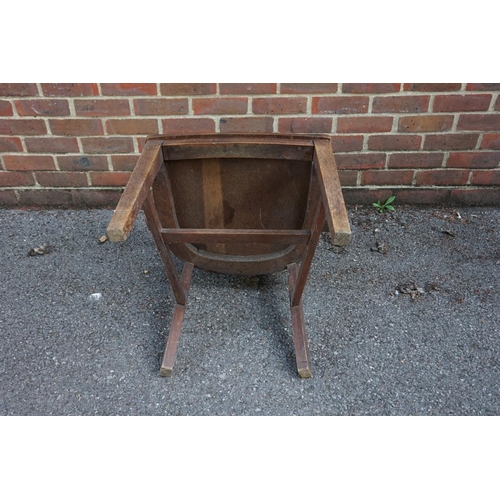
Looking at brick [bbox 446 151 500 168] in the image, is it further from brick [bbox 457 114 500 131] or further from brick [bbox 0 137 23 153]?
brick [bbox 0 137 23 153]

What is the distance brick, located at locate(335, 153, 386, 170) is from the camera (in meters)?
2.41

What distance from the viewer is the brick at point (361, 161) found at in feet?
7.91

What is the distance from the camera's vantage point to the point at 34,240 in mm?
2338

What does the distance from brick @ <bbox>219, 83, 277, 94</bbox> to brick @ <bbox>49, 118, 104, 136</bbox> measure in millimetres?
689

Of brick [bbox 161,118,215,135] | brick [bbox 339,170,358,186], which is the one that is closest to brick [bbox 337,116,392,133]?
brick [bbox 339,170,358,186]

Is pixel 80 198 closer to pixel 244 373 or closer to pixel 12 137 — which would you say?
pixel 12 137

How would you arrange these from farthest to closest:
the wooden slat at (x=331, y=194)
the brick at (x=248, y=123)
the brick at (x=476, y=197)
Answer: the brick at (x=476, y=197) → the brick at (x=248, y=123) → the wooden slat at (x=331, y=194)

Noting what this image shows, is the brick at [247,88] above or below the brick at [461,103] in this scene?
above

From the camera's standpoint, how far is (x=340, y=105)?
2238 millimetres

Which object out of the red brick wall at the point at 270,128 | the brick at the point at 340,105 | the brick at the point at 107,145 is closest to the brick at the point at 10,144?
the red brick wall at the point at 270,128

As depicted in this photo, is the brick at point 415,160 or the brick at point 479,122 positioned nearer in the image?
the brick at point 479,122

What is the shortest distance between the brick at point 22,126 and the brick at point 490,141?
2.35 meters

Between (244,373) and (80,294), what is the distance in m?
0.87

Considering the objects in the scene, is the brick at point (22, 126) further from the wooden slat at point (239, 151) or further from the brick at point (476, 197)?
the brick at point (476, 197)
